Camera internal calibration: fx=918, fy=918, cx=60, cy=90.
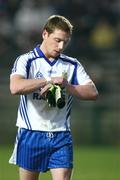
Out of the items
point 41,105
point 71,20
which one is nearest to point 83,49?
point 71,20

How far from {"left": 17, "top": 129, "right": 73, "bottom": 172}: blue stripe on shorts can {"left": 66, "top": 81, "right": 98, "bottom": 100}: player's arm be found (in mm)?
427

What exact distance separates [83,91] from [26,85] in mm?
643

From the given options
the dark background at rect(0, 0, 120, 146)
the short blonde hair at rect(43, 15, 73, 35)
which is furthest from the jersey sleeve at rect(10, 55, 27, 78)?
the dark background at rect(0, 0, 120, 146)

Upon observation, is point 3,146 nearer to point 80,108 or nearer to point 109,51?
point 80,108

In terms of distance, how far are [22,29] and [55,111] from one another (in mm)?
11472

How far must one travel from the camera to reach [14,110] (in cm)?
1897

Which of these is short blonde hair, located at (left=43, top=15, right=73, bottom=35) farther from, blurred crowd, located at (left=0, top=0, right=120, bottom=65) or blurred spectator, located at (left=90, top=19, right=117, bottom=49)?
blurred spectator, located at (left=90, top=19, right=117, bottom=49)

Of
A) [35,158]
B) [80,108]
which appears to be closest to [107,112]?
[80,108]

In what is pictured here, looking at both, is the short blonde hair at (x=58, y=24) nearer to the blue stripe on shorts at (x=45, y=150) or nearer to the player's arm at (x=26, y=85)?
the player's arm at (x=26, y=85)

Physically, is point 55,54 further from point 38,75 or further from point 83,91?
point 83,91

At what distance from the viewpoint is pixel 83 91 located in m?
9.19

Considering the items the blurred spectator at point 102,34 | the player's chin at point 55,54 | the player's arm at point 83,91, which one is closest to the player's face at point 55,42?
the player's chin at point 55,54

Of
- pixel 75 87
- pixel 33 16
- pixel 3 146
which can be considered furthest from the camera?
pixel 33 16

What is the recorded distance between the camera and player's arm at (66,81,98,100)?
9023 millimetres
